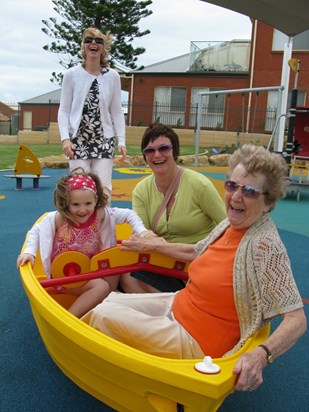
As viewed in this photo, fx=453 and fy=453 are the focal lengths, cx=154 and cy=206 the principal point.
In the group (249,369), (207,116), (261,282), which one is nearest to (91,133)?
(261,282)

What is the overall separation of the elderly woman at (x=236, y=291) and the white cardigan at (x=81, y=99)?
6.26ft

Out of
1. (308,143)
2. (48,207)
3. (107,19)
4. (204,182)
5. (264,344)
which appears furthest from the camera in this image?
(107,19)

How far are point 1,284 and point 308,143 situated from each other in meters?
7.63

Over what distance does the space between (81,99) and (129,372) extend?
2.44 meters

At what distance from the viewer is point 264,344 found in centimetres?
139

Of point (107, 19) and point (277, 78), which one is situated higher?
point (107, 19)

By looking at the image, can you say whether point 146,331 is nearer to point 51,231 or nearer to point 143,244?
point 143,244

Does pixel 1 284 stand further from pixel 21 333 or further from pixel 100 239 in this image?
pixel 100 239

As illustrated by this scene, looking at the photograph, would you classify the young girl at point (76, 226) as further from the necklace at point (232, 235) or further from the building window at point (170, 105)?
the building window at point (170, 105)

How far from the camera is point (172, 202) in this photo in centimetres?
257

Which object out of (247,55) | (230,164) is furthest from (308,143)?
(247,55)

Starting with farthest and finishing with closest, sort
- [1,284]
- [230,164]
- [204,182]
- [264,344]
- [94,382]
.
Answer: [1,284] → [204,182] → [230,164] → [94,382] → [264,344]

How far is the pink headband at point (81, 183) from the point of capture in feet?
A: 8.17

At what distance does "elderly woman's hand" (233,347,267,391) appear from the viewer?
1.29 meters
